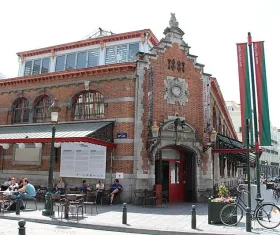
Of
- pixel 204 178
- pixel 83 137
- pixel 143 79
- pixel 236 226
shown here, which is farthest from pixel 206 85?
pixel 236 226

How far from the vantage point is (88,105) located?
57.9 feet

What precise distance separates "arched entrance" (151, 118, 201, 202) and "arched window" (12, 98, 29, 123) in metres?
9.01

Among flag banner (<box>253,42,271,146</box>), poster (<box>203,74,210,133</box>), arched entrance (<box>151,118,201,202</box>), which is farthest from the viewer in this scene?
poster (<box>203,74,210,133</box>)

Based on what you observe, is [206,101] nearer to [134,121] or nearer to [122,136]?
[134,121]

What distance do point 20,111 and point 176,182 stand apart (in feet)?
36.2

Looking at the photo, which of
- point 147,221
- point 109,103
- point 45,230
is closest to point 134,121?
point 109,103

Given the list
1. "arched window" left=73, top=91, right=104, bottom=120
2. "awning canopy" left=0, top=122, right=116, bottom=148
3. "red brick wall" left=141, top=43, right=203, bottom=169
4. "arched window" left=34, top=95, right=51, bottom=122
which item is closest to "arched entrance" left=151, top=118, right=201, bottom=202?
"red brick wall" left=141, top=43, right=203, bottom=169

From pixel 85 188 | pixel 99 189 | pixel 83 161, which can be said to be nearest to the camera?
pixel 99 189

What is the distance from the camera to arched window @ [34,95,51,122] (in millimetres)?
18703

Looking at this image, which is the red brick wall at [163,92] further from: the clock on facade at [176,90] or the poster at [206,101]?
the clock on facade at [176,90]

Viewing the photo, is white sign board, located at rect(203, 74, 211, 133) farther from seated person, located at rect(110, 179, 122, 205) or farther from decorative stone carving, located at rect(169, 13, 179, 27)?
seated person, located at rect(110, 179, 122, 205)

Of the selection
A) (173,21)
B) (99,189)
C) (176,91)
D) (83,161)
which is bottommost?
(99,189)

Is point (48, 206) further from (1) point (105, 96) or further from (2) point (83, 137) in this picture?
(1) point (105, 96)

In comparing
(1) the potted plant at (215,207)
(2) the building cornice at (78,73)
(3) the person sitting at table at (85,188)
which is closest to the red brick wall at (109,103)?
(2) the building cornice at (78,73)
